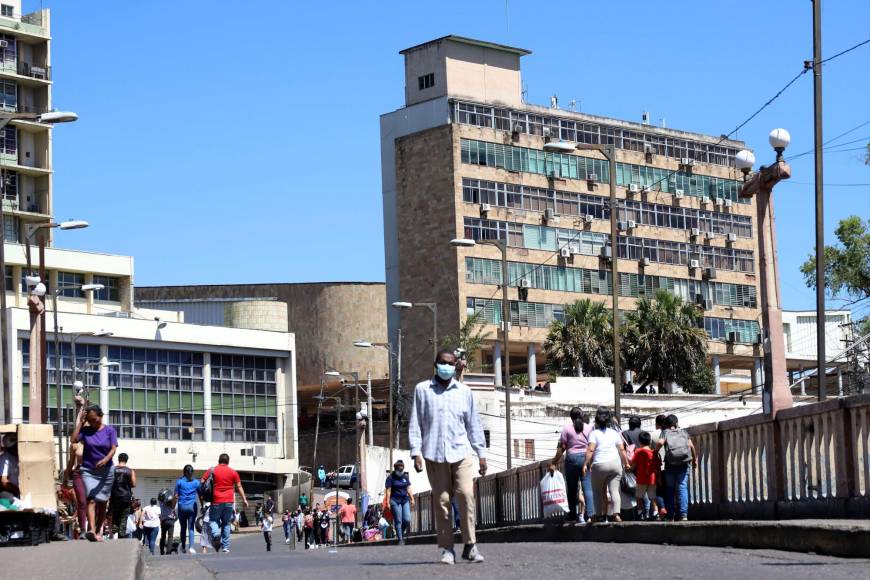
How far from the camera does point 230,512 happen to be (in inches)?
985

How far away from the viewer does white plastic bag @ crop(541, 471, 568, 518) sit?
22328 mm

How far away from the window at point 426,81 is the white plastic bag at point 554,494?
2696 inches

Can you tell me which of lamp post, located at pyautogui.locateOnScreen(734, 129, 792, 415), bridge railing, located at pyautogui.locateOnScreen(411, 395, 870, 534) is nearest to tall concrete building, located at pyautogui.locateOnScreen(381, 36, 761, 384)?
bridge railing, located at pyautogui.locateOnScreen(411, 395, 870, 534)

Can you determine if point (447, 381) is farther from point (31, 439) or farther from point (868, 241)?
point (868, 241)

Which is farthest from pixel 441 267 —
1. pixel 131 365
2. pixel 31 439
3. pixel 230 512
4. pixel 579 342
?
pixel 31 439

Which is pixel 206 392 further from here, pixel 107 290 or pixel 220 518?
pixel 220 518

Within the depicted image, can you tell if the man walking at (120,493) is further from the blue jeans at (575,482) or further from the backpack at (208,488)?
the blue jeans at (575,482)

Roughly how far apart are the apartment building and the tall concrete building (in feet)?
28.5

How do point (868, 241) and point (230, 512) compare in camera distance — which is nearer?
point (230, 512)

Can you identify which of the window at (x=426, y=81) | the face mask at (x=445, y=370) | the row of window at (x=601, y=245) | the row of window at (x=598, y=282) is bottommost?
the face mask at (x=445, y=370)

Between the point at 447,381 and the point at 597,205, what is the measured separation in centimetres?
8155

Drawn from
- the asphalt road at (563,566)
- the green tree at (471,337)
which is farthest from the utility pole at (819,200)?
the green tree at (471,337)

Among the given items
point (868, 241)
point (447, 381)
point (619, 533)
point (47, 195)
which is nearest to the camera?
point (447, 381)

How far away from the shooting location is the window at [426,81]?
89.6m
